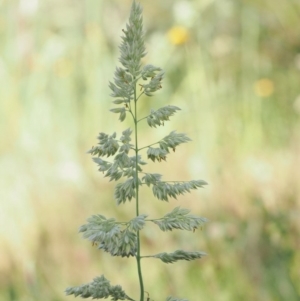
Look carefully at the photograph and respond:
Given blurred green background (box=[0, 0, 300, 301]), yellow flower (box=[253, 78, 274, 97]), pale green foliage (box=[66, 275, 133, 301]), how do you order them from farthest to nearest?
1. yellow flower (box=[253, 78, 274, 97])
2. blurred green background (box=[0, 0, 300, 301])
3. pale green foliage (box=[66, 275, 133, 301])

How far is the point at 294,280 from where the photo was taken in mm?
2893

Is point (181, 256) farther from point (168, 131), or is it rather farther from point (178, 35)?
point (178, 35)

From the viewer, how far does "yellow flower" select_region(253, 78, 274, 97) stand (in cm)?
402

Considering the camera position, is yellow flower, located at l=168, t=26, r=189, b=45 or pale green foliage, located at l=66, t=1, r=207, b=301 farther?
yellow flower, located at l=168, t=26, r=189, b=45

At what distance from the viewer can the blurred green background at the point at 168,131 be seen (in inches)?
118

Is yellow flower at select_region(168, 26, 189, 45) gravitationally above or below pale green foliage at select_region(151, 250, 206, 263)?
above

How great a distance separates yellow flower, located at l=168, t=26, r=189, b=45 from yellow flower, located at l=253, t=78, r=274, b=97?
18.4 inches

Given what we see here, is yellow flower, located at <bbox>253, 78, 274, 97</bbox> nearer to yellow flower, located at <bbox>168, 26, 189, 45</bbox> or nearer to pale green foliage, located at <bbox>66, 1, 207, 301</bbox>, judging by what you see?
yellow flower, located at <bbox>168, 26, 189, 45</bbox>

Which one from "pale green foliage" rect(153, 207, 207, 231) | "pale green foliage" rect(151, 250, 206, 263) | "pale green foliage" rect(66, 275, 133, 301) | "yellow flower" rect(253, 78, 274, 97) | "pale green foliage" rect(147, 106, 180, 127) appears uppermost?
"yellow flower" rect(253, 78, 274, 97)

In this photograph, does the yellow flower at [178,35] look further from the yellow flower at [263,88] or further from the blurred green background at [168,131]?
the yellow flower at [263,88]

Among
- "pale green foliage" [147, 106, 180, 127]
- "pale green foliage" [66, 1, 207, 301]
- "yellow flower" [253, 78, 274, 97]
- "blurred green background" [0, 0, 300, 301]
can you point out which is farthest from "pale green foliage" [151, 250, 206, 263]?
"yellow flower" [253, 78, 274, 97]

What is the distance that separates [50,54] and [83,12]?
0.59 m

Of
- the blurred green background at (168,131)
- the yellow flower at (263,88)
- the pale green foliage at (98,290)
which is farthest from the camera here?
the yellow flower at (263,88)

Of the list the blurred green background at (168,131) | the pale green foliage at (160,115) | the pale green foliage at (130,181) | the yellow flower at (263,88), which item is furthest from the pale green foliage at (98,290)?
the yellow flower at (263,88)
